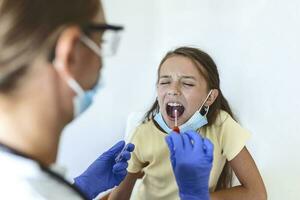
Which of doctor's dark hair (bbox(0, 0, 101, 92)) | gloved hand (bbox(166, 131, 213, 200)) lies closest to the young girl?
gloved hand (bbox(166, 131, 213, 200))

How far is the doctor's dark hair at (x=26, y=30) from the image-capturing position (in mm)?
616

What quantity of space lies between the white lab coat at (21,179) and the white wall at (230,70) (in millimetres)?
677

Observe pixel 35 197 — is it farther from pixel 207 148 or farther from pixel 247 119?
pixel 247 119

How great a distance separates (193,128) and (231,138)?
133 mm

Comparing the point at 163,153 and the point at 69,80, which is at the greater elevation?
the point at 69,80

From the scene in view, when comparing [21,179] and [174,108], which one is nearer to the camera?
[21,179]

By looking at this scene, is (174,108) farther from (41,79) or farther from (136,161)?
(41,79)

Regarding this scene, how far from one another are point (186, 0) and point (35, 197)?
1.36 meters

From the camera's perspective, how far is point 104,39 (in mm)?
729

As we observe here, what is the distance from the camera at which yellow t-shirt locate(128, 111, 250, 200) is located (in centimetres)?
138

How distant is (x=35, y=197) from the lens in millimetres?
636

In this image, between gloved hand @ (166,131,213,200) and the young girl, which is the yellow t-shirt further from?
gloved hand @ (166,131,213,200)

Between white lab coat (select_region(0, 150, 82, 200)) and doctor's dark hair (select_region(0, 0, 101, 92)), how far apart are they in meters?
0.12

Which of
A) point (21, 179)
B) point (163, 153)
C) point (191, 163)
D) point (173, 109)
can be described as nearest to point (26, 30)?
point (21, 179)
